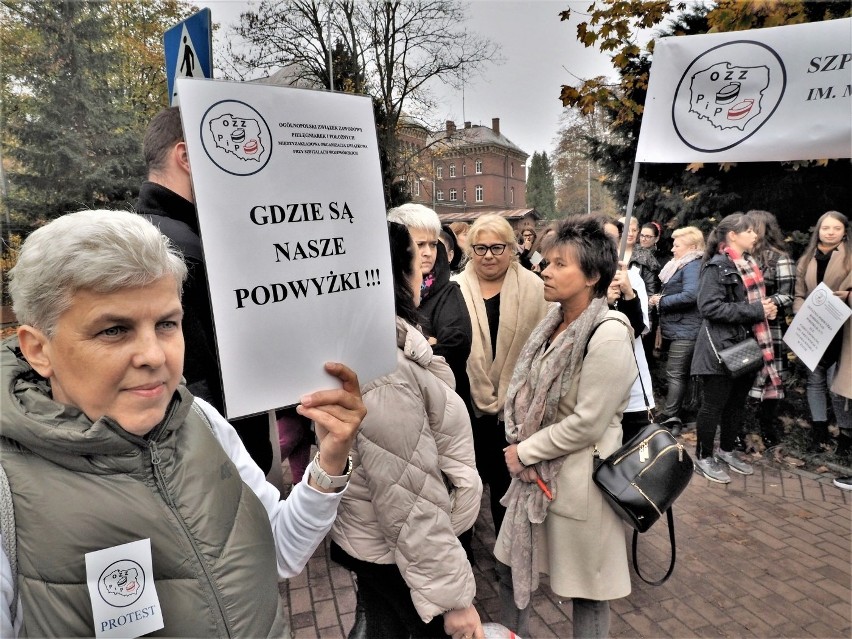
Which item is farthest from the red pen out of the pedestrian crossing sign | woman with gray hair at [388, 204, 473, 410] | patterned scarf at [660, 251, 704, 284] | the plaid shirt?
patterned scarf at [660, 251, 704, 284]

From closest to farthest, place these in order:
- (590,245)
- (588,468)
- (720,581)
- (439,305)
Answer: (588,468) < (590,245) < (439,305) < (720,581)

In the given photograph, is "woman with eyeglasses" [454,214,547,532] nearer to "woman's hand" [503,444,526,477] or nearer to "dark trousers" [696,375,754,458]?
"woman's hand" [503,444,526,477]

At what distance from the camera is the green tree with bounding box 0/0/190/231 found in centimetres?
857

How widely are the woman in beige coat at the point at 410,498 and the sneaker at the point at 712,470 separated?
3707mm

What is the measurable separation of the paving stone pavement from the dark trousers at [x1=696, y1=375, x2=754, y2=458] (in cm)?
58

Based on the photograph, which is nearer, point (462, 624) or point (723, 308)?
point (462, 624)

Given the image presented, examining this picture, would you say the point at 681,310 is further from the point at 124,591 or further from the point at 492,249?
the point at 124,591

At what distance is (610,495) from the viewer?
7.21 ft

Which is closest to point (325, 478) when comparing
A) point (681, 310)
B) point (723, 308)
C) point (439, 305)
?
point (439, 305)

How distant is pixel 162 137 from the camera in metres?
1.69

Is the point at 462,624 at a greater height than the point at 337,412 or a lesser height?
lesser

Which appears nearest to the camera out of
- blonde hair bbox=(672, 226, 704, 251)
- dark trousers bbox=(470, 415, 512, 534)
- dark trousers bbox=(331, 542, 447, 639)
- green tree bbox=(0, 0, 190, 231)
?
dark trousers bbox=(331, 542, 447, 639)

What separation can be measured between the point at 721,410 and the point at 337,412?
4542mm

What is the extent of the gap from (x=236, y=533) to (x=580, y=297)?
1827mm
